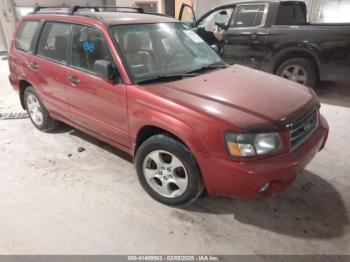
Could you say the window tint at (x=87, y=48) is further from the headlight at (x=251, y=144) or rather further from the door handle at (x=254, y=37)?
the door handle at (x=254, y=37)

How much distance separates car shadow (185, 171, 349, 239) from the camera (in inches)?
87.7

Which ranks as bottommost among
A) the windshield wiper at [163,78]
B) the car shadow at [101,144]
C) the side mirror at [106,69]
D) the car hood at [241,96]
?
the car shadow at [101,144]

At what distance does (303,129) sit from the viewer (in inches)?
86.3

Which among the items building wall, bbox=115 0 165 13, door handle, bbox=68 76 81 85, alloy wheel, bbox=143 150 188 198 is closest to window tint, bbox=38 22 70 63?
door handle, bbox=68 76 81 85

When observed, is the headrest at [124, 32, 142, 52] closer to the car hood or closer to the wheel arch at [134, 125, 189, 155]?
the car hood

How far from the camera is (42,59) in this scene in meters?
3.29

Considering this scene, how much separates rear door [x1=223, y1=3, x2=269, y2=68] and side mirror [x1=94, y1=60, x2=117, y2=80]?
333 centimetres

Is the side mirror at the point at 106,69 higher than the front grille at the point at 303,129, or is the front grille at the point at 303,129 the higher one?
the side mirror at the point at 106,69

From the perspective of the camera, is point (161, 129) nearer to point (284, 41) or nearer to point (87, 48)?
point (87, 48)

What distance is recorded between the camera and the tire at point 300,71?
498 cm

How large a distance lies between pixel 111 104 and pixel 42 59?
1341mm

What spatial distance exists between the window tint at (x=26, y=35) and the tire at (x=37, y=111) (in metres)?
0.54

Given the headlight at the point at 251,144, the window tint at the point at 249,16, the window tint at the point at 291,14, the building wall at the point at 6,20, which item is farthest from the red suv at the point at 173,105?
the building wall at the point at 6,20

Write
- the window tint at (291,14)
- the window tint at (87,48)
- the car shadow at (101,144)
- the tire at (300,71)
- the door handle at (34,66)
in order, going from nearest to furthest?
the window tint at (87,48) → the car shadow at (101,144) → the door handle at (34,66) → the tire at (300,71) → the window tint at (291,14)
